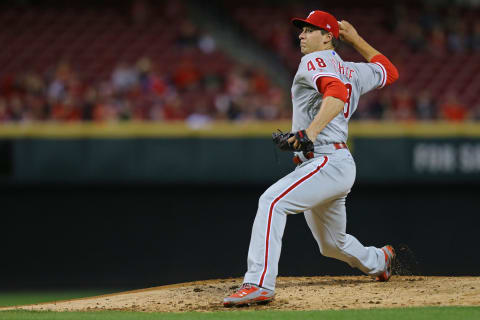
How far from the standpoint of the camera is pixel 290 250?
8.67 meters

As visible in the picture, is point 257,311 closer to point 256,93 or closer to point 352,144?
point 352,144

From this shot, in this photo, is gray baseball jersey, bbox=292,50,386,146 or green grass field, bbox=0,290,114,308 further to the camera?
green grass field, bbox=0,290,114,308

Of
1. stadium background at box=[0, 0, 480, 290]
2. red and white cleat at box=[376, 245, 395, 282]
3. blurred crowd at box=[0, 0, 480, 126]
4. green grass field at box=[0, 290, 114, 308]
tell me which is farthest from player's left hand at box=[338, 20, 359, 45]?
blurred crowd at box=[0, 0, 480, 126]

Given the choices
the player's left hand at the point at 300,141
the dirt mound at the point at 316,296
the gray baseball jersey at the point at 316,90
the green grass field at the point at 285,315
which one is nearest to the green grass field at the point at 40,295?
the dirt mound at the point at 316,296

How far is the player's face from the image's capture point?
4934 mm

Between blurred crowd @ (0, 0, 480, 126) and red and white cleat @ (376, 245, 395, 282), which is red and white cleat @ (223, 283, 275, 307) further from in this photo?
blurred crowd @ (0, 0, 480, 126)

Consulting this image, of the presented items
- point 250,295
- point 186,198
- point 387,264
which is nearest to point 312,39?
point 250,295

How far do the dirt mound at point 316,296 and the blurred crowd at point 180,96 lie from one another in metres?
4.47

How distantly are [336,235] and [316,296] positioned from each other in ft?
1.42

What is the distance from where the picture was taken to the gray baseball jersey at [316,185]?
15.3ft

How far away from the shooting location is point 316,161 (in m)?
4.84

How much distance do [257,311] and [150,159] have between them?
4.23 meters

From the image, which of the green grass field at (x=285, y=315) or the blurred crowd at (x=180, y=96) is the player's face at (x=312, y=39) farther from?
the blurred crowd at (x=180, y=96)

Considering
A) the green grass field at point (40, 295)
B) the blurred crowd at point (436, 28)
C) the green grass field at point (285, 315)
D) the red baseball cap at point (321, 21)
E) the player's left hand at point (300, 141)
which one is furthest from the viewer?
the blurred crowd at point (436, 28)
